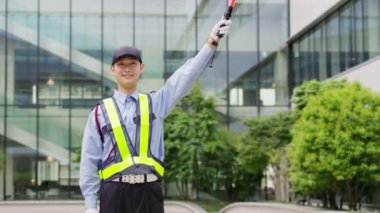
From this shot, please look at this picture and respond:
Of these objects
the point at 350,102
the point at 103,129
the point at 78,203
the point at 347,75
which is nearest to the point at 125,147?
the point at 103,129

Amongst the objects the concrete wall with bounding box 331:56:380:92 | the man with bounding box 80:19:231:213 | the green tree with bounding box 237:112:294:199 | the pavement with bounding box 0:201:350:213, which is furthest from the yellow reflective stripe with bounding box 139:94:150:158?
the green tree with bounding box 237:112:294:199

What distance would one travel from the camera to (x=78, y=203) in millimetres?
27922

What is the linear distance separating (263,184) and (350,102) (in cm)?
1385

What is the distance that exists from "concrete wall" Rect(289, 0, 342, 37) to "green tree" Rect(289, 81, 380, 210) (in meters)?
7.44

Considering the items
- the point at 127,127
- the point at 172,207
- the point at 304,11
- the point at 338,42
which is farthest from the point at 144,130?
the point at 304,11

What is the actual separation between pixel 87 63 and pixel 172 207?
1065 centimetres

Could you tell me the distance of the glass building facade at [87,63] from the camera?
33312mm

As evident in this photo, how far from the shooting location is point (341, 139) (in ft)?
62.6

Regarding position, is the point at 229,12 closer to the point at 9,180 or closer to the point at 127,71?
the point at 127,71

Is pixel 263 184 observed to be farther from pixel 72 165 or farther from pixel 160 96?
pixel 160 96

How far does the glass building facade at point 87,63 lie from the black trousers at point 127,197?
29659 mm

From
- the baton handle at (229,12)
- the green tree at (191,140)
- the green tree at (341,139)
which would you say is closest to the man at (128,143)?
the baton handle at (229,12)

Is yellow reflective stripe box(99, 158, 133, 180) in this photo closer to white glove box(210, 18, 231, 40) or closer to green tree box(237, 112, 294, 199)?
white glove box(210, 18, 231, 40)

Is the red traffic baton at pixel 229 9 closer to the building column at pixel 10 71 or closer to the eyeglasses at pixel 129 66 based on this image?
the eyeglasses at pixel 129 66
